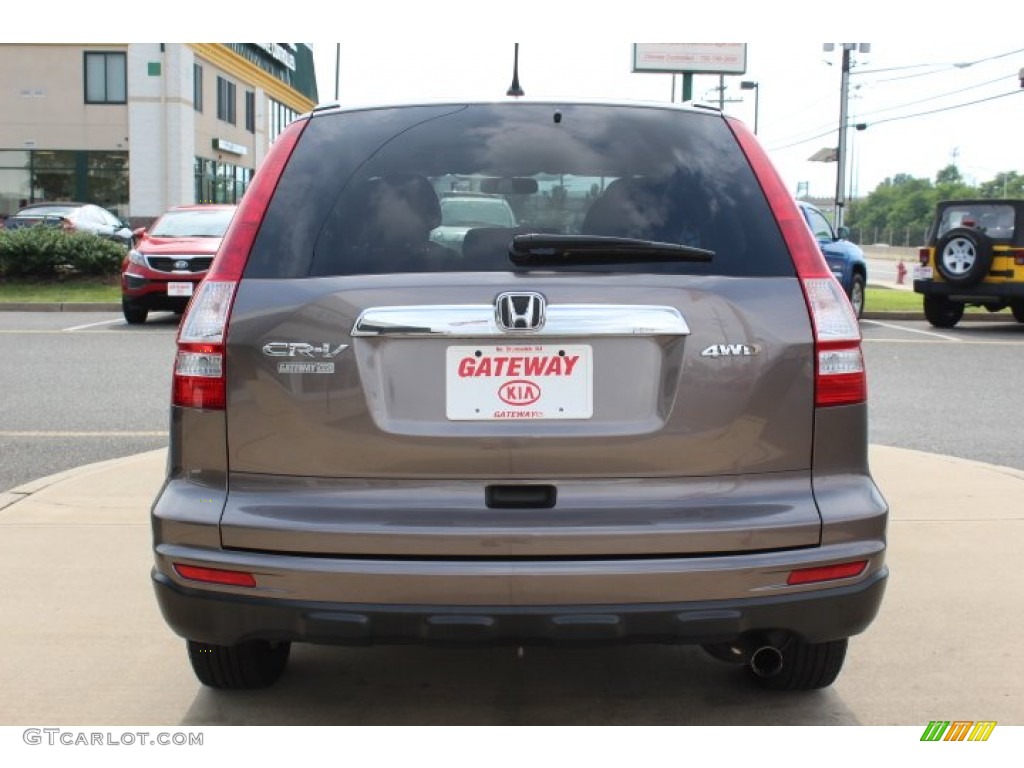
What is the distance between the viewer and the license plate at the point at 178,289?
15680 mm

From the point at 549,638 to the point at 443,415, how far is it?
0.58m

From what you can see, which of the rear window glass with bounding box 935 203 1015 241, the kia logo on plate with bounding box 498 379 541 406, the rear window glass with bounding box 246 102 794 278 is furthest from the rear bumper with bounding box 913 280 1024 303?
the kia logo on plate with bounding box 498 379 541 406

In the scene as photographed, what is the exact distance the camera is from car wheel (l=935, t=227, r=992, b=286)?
16672 mm

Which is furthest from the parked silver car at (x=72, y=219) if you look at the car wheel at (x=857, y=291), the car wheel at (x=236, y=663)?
the car wheel at (x=236, y=663)

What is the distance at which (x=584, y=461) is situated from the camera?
2.91 metres

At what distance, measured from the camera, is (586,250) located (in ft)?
9.90

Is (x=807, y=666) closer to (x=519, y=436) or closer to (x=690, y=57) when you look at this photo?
(x=519, y=436)

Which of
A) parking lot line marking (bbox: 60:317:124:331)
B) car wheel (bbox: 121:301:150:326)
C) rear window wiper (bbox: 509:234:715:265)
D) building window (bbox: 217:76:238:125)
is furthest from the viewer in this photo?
building window (bbox: 217:76:238:125)

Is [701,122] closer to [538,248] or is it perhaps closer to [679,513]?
[538,248]

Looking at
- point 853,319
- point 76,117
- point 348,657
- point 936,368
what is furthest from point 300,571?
point 76,117

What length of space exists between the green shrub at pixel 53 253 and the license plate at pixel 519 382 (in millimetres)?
20050

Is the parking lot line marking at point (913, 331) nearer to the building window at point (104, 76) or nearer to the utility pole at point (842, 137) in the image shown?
the utility pole at point (842, 137)
